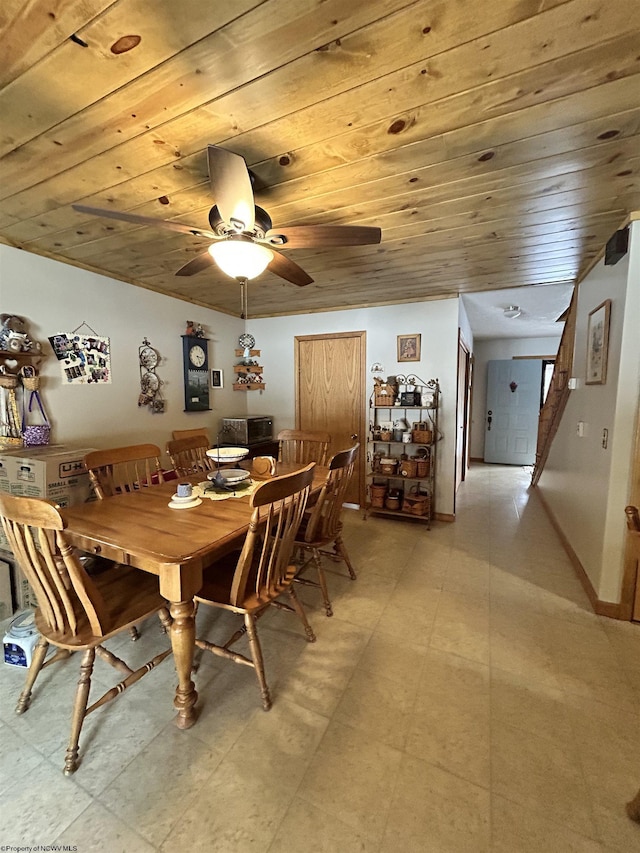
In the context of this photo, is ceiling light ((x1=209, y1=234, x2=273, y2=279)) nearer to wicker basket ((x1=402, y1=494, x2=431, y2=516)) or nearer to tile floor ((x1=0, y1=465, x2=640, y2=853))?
tile floor ((x1=0, y1=465, x2=640, y2=853))

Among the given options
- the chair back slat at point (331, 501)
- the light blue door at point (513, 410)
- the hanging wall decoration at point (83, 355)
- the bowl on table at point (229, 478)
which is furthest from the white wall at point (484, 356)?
the hanging wall decoration at point (83, 355)

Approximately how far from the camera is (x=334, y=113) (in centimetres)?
121

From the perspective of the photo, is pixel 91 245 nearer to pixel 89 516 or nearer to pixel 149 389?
pixel 149 389

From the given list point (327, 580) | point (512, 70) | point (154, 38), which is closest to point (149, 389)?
point (327, 580)

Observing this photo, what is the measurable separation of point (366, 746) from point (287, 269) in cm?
218

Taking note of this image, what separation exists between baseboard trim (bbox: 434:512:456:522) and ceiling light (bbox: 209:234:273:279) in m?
3.08

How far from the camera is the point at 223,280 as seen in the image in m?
2.98

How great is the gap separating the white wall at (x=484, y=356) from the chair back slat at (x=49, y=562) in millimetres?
6666

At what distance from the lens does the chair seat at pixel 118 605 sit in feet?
4.22

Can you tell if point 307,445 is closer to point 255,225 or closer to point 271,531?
point 271,531

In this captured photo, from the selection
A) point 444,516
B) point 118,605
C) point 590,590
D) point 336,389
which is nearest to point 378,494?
point 444,516

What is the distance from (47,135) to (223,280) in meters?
1.69

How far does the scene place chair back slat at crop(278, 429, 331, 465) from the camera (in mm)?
2944
